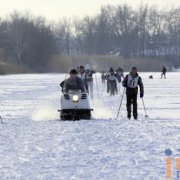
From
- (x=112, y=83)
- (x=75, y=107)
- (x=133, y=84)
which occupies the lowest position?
(x=112, y=83)

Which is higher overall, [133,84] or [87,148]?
[133,84]

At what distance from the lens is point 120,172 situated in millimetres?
7766

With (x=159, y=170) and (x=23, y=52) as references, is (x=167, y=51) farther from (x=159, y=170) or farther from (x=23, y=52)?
(x=159, y=170)

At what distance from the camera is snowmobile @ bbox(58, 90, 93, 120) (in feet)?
50.6

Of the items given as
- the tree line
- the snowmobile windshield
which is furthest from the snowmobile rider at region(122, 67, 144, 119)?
the tree line

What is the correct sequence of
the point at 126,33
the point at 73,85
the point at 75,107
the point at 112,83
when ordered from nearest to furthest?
the point at 75,107, the point at 73,85, the point at 112,83, the point at 126,33

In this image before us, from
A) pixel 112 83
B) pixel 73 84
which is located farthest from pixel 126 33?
pixel 73 84

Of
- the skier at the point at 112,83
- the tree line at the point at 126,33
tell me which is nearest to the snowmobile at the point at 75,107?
the skier at the point at 112,83

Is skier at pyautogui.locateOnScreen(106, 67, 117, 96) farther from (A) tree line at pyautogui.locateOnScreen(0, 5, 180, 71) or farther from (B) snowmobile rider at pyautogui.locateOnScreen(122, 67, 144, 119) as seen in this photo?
(A) tree line at pyautogui.locateOnScreen(0, 5, 180, 71)

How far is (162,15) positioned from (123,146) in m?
129

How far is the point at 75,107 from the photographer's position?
15.5m

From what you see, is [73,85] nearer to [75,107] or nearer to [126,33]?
[75,107]

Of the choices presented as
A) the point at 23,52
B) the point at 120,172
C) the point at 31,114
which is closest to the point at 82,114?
the point at 31,114

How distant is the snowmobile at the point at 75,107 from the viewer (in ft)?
50.6
